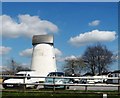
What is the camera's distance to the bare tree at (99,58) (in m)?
74.0

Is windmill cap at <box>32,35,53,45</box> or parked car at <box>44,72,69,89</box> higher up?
windmill cap at <box>32,35,53,45</box>

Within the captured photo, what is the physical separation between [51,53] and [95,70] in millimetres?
15938

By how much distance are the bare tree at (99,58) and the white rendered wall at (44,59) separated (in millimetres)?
14504

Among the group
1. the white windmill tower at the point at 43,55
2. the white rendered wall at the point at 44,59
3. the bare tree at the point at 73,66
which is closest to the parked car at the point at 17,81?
the white rendered wall at the point at 44,59

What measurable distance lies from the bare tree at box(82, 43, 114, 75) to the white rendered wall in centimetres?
1450

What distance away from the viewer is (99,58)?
73.8 metres

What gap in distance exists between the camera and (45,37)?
64312 millimetres

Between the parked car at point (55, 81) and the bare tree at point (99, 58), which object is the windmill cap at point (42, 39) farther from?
the parked car at point (55, 81)

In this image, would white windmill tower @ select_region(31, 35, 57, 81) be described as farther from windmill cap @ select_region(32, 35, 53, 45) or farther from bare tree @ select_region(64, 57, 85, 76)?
bare tree @ select_region(64, 57, 85, 76)

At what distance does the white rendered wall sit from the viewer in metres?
61.2

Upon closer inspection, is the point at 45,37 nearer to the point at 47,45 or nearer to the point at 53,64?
the point at 47,45

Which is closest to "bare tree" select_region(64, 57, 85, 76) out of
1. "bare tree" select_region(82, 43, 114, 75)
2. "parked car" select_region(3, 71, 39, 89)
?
"bare tree" select_region(82, 43, 114, 75)

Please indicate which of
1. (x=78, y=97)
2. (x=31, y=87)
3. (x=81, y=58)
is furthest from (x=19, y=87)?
(x=81, y=58)

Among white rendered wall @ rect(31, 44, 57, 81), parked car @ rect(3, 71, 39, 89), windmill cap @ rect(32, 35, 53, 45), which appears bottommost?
parked car @ rect(3, 71, 39, 89)
